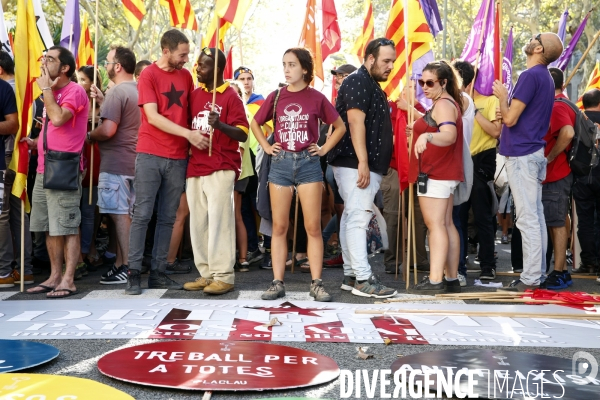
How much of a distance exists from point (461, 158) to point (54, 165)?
142 inches

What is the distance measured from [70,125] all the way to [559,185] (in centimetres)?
476

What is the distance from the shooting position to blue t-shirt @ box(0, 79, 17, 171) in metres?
7.55

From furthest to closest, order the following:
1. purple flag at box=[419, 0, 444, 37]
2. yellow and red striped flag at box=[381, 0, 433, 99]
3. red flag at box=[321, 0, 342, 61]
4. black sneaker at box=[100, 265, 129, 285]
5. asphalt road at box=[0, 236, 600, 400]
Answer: red flag at box=[321, 0, 342, 61] → purple flag at box=[419, 0, 444, 37] → yellow and red striped flag at box=[381, 0, 433, 99] → black sneaker at box=[100, 265, 129, 285] → asphalt road at box=[0, 236, 600, 400]

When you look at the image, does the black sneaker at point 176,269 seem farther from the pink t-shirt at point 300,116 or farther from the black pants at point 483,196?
the black pants at point 483,196

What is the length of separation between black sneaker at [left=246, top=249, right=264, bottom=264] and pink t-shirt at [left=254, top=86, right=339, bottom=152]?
9.21ft

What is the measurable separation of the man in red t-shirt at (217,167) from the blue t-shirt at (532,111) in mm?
2516

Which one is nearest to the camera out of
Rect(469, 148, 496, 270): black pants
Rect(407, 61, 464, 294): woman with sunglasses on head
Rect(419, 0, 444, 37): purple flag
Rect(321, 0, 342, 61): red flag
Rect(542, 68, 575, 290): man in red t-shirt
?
Rect(407, 61, 464, 294): woman with sunglasses on head

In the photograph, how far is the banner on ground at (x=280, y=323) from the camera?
5.29 m

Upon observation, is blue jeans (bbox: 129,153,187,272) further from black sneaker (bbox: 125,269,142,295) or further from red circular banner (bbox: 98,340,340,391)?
red circular banner (bbox: 98,340,340,391)

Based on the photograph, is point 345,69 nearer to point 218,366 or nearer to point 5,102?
point 5,102

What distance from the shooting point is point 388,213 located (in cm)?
913

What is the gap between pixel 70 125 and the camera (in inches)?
287

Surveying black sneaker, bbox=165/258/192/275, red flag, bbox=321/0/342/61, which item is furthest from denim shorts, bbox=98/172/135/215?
red flag, bbox=321/0/342/61

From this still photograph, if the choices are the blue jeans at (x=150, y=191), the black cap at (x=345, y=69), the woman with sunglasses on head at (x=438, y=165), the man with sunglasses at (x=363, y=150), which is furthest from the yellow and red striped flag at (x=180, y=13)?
the woman with sunglasses on head at (x=438, y=165)
